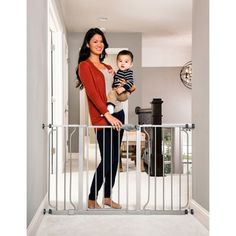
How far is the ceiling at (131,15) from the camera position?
18.0 feet

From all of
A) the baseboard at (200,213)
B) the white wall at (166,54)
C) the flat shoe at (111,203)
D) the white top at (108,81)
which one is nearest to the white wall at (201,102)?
the baseboard at (200,213)

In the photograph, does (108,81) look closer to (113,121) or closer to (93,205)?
(113,121)

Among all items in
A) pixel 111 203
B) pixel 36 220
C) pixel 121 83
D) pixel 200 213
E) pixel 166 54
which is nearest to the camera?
pixel 36 220

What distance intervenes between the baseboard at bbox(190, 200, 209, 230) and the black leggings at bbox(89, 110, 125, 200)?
0.69m

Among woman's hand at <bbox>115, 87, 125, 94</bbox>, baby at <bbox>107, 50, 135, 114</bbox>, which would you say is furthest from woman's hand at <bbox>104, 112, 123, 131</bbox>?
woman's hand at <bbox>115, 87, 125, 94</bbox>

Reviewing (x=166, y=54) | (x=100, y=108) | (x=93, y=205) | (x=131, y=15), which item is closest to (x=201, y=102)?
(x=100, y=108)

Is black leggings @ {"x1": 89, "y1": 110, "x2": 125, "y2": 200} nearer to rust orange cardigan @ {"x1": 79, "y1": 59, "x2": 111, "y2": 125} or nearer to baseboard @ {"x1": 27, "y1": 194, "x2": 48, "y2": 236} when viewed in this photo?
rust orange cardigan @ {"x1": 79, "y1": 59, "x2": 111, "y2": 125}

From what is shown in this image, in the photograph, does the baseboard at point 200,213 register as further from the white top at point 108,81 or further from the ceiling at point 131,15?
the ceiling at point 131,15

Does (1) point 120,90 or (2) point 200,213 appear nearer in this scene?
(2) point 200,213

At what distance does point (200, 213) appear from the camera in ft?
9.50

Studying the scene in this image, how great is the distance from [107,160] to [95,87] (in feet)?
2.04

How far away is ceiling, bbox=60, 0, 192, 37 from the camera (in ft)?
18.0
